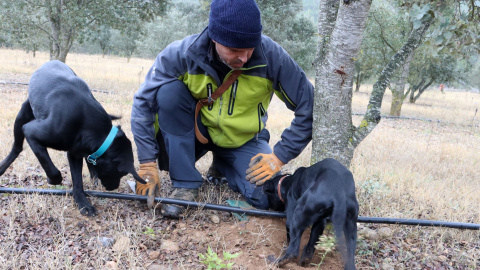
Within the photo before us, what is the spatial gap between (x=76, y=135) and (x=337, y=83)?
2208 millimetres

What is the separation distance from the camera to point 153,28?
4072 centimetres

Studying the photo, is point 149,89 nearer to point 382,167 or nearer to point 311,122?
point 311,122

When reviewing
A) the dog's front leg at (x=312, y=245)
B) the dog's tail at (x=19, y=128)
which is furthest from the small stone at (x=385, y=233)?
the dog's tail at (x=19, y=128)

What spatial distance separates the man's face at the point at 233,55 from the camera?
275 centimetres

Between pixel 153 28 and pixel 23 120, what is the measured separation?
3964 centimetres

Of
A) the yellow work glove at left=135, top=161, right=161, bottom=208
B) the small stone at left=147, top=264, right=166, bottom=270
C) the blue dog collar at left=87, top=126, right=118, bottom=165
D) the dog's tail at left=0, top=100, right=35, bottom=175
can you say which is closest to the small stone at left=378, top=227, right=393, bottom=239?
the small stone at left=147, top=264, right=166, bottom=270

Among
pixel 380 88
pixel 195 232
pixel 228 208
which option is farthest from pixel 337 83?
pixel 195 232

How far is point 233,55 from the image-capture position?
2775mm

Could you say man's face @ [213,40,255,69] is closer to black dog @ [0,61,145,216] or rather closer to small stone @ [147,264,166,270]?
black dog @ [0,61,145,216]

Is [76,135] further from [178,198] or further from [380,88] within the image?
[380,88]

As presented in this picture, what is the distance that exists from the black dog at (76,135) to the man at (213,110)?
0.99 ft

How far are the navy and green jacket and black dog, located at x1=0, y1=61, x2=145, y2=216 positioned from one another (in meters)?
0.32

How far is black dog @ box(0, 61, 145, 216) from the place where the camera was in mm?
2967

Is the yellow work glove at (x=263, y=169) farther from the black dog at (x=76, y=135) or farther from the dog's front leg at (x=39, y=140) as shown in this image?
the dog's front leg at (x=39, y=140)
